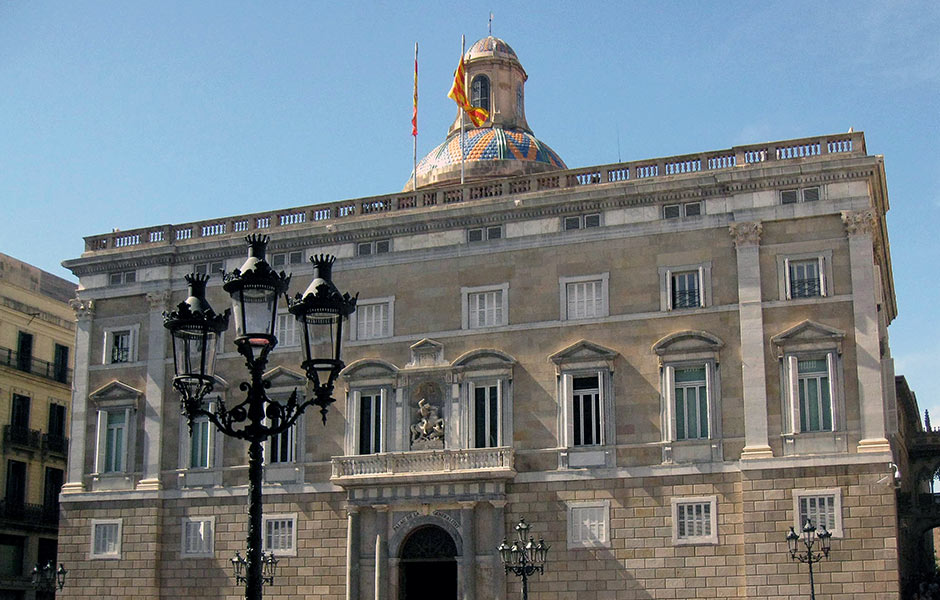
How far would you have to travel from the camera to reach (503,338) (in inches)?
1382

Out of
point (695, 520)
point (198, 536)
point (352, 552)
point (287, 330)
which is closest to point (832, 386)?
point (695, 520)

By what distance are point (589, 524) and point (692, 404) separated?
405 cm

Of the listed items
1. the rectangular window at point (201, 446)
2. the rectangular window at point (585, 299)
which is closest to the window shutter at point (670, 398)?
the rectangular window at point (585, 299)

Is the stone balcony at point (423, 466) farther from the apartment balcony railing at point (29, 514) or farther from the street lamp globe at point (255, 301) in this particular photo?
the street lamp globe at point (255, 301)

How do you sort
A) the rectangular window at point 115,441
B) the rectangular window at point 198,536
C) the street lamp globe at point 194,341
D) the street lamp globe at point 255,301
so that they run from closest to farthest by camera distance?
the street lamp globe at point 255,301 < the street lamp globe at point 194,341 < the rectangular window at point 198,536 < the rectangular window at point 115,441

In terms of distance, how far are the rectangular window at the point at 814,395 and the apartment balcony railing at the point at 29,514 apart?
1151 inches

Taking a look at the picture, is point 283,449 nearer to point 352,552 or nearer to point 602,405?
point 352,552

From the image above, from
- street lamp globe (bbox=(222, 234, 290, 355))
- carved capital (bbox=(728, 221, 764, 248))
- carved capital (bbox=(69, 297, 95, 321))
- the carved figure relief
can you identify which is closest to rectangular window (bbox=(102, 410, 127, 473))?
carved capital (bbox=(69, 297, 95, 321))

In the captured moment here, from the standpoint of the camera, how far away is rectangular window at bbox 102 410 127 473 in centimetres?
3916

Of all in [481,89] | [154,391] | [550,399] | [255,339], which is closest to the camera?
[255,339]

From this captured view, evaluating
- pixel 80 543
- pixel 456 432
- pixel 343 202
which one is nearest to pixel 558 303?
pixel 456 432

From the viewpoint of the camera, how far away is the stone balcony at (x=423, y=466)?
33.9 metres

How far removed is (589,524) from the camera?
3319 cm

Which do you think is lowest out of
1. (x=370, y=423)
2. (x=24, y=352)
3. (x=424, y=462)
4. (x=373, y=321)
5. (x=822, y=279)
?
(x=424, y=462)
